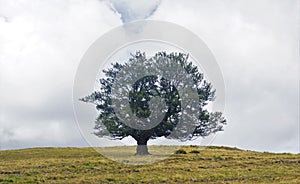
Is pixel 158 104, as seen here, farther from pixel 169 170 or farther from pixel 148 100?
pixel 169 170

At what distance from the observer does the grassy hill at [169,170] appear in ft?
116

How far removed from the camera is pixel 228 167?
41.2m

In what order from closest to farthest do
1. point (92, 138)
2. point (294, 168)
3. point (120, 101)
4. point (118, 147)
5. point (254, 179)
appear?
point (254, 179), point (294, 168), point (92, 138), point (120, 101), point (118, 147)

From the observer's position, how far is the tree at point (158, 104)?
170 ft

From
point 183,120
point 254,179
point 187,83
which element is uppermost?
point 187,83

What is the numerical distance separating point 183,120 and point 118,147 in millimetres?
13248

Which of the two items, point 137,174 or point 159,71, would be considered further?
point 159,71

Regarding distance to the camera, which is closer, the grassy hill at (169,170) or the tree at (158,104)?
the grassy hill at (169,170)

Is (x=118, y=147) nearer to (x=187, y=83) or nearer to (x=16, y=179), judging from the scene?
(x=187, y=83)

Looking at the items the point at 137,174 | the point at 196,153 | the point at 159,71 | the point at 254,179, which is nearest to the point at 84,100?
the point at 159,71

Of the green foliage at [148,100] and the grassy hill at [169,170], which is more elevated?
the green foliage at [148,100]

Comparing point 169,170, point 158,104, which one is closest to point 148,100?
point 158,104

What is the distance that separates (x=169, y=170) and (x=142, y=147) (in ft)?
45.9

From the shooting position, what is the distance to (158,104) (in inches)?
2009
